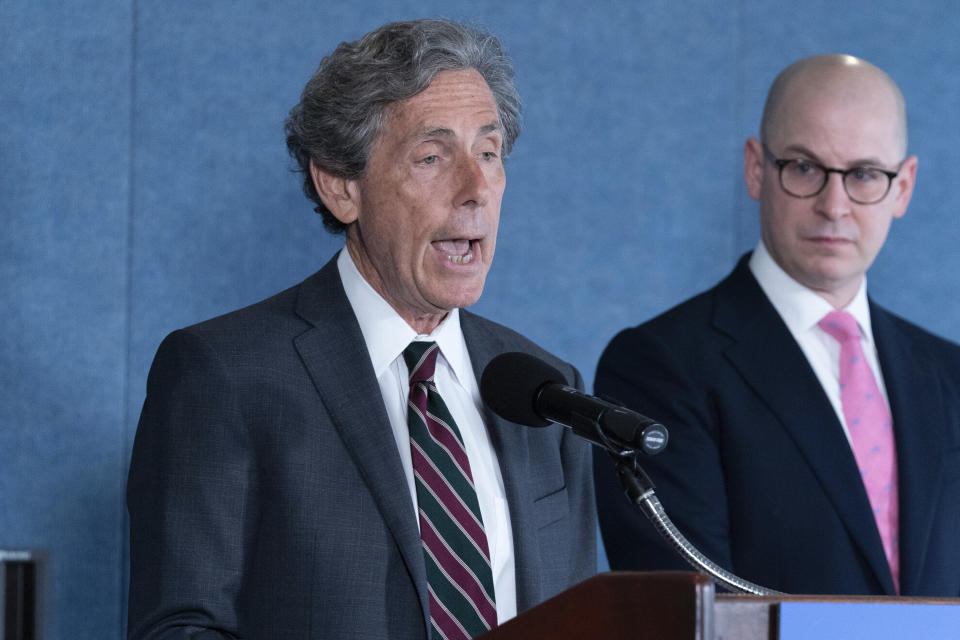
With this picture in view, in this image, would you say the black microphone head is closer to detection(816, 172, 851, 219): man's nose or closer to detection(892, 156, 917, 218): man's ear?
detection(816, 172, 851, 219): man's nose

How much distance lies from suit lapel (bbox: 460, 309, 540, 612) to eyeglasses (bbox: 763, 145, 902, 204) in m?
0.85

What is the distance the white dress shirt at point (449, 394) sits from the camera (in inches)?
60.6

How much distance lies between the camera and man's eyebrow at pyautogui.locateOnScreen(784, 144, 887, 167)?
2.23 m

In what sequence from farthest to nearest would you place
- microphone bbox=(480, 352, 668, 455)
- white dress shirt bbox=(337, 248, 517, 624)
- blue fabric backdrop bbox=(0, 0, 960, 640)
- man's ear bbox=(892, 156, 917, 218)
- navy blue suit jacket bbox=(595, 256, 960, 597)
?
man's ear bbox=(892, 156, 917, 218) → blue fabric backdrop bbox=(0, 0, 960, 640) → navy blue suit jacket bbox=(595, 256, 960, 597) → white dress shirt bbox=(337, 248, 517, 624) → microphone bbox=(480, 352, 668, 455)

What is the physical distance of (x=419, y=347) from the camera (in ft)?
5.27

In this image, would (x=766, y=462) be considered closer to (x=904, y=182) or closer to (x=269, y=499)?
(x=904, y=182)

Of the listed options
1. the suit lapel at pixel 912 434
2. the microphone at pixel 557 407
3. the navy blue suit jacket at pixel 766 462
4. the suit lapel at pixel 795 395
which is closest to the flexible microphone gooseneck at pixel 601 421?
the microphone at pixel 557 407

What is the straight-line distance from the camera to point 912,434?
2160 millimetres

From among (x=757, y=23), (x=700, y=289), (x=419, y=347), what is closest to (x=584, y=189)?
(x=700, y=289)

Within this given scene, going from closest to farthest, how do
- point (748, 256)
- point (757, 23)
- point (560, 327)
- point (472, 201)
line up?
point (472, 201) → point (748, 256) → point (560, 327) → point (757, 23)

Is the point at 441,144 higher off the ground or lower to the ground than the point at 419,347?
higher

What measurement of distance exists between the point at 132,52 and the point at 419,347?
105 cm

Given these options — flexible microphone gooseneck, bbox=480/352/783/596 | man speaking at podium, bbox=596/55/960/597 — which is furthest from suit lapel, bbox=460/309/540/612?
man speaking at podium, bbox=596/55/960/597

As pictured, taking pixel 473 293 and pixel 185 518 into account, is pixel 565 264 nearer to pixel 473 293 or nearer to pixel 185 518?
pixel 473 293
